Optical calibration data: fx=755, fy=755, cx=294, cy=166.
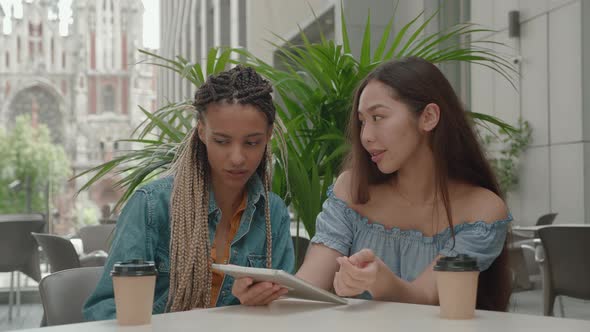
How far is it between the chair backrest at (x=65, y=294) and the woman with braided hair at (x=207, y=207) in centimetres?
17

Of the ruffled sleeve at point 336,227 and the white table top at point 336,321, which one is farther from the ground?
the ruffled sleeve at point 336,227

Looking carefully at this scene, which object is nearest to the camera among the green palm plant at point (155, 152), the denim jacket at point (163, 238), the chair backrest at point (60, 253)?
the denim jacket at point (163, 238)

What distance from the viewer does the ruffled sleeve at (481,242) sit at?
1732 millimetres

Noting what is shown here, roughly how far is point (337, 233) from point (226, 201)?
0.29 m

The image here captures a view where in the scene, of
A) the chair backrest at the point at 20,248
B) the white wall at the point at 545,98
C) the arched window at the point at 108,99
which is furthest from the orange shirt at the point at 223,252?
the arched window at the point at 108,99

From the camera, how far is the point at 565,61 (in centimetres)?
584

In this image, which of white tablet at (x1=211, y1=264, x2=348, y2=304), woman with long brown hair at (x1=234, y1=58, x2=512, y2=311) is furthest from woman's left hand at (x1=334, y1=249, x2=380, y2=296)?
woman with long brown hair at (x1=234, y1=58, x2=512, y2=311)

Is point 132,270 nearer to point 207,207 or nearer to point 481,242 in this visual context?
point 207,207

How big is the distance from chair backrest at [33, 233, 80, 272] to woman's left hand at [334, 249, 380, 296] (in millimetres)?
2264

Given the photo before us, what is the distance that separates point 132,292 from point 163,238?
22.0 inches

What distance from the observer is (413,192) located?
74.2 inches

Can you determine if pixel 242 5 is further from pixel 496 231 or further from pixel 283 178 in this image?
pixel 496 231

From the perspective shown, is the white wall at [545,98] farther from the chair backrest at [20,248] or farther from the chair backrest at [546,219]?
the chair backrest at [20,248]

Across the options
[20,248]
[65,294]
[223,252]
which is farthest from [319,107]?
[20,248]
